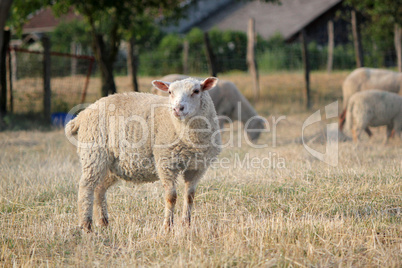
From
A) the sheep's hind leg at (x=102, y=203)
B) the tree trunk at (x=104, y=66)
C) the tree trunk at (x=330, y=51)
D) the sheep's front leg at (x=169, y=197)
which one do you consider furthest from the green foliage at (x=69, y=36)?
the sheep's front leg at (x=169, y=197)

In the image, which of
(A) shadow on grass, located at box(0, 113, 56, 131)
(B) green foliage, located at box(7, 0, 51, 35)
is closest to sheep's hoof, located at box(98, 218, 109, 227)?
(A) shadow on grass, located at box(0, 113, 56, 131)

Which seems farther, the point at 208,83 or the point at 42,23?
the point at 42,23

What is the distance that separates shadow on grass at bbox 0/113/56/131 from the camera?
33.9 ft

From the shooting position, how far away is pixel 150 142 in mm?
4094

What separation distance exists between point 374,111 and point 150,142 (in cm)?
601

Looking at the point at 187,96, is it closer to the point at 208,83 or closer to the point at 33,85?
the point at 208,83

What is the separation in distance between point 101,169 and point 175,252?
50.6 inches

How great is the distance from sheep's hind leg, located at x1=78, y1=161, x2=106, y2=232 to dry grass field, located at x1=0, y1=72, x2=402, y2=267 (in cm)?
16

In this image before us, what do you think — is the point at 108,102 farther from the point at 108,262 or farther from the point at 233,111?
the point at 233,111

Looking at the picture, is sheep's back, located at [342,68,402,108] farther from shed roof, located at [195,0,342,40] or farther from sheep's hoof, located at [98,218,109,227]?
shed roof, located at [195,0,342,40]

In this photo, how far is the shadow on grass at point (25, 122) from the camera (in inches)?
407

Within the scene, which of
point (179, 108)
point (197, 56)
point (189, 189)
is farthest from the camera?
point (197, 56)

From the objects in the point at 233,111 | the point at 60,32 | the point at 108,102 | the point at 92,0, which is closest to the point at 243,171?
the point at 108,102

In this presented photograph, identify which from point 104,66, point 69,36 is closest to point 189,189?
point 104,66
